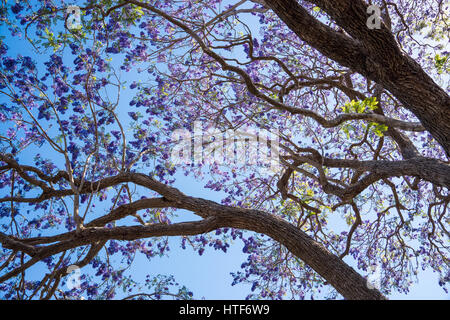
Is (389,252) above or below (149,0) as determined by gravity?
below

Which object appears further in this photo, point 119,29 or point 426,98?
point 119,29

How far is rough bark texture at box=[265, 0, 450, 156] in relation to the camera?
10.4ft

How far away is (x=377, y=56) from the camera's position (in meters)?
3.22

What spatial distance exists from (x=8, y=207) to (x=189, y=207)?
11.3 feet

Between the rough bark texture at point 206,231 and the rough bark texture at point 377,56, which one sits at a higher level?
the rough bark texture at point 377,56

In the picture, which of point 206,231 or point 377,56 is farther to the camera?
point 206,231

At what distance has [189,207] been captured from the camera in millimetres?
3822

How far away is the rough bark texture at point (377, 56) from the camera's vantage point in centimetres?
316

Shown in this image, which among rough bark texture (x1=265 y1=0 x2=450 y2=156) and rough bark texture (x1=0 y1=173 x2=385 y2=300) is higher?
rough bark texture (x1=265 y1=0 x2=450 y2=156)

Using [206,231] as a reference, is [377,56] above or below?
above
